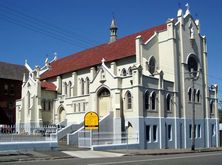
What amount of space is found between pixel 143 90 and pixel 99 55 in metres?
14.0

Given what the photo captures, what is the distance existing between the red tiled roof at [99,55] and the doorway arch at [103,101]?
5249mm

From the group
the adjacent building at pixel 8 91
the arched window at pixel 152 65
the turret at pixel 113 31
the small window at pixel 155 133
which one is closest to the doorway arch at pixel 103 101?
the small window at pixel 155 133

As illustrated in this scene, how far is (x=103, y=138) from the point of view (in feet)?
105

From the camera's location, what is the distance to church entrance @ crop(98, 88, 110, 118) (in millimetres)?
39031

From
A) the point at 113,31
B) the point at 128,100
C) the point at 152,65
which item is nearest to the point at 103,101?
the point at 128,100

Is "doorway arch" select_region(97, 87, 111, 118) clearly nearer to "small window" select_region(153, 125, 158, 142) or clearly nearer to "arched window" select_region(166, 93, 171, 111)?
"small window" select_region(153, 125, 158, 142)

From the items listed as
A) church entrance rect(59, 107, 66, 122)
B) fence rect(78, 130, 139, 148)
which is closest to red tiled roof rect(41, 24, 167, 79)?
church entrance rect(59, 107, 66, 122)

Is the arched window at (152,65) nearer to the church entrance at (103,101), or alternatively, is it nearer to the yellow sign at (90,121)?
the church entrance at (103,101)

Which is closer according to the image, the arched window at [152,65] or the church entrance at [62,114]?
the arched window at [152,65]

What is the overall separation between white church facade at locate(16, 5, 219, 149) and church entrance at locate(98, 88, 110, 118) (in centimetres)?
1

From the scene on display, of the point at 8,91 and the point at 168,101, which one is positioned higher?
the point at 8,91

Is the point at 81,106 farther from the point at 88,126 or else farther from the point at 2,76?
the point at 2,76

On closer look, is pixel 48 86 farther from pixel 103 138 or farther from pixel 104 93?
pixel 103 138

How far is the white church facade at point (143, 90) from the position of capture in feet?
121
